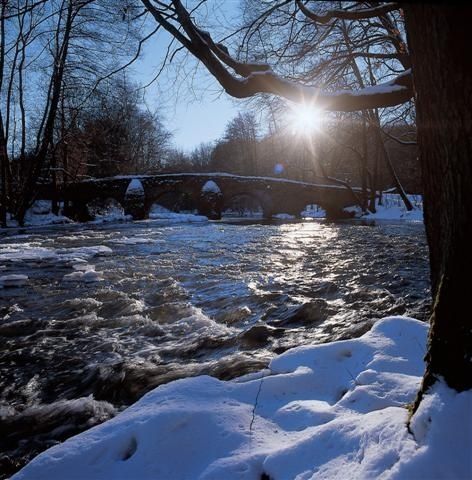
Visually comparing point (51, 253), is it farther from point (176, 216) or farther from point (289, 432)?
point (176, 216)

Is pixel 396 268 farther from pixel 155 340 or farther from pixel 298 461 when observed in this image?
pixel 298 461

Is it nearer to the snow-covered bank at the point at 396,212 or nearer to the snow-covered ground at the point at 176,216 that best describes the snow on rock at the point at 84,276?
the snow-covered ground at the point at 176,216

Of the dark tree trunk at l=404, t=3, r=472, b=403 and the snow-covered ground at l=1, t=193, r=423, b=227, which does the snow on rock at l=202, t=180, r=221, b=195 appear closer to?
the snow-covered ground at l=1, t=193, r=423, b=227

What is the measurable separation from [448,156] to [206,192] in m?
27.5

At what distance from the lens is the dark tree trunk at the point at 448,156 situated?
55.2 inches

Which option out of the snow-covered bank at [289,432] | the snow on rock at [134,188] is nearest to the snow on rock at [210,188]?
the snow on rock at [134,188]

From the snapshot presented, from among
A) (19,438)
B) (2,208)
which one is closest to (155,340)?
(19,438)

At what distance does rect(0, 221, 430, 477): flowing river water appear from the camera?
2719 mm

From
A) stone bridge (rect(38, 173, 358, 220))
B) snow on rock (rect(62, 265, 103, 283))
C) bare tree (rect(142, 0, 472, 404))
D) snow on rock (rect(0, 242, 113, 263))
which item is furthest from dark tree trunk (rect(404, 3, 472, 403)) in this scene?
stone bridge (rect(38, 173, 358, 220))

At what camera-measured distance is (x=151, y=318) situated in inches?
174

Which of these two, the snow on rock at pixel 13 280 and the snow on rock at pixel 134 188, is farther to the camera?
the snow on rock at pixel 134 188

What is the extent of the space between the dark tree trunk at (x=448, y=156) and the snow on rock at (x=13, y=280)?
6140mm

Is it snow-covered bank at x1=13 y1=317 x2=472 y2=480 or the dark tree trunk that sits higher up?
the dark tree trunk

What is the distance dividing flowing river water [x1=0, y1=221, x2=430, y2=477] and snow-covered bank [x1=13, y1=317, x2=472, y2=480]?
28.1 inches
